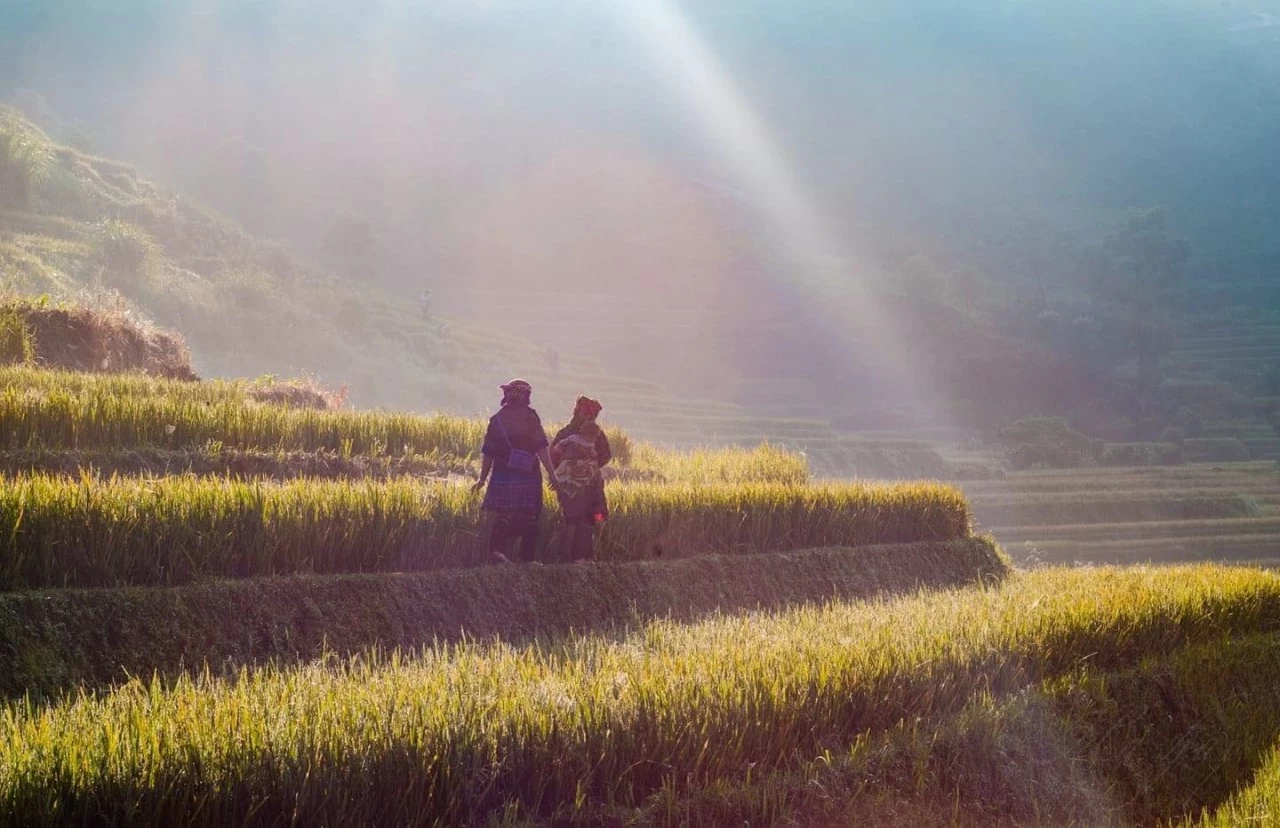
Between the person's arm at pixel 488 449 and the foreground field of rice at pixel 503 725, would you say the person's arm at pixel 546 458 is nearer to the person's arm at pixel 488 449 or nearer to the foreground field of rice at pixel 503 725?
the person's arm at pixel 488 449

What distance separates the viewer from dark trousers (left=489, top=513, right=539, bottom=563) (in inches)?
334

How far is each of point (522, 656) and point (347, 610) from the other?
2245 millimetres

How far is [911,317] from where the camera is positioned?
75.4 m

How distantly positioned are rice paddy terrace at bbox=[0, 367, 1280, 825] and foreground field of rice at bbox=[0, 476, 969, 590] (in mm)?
24

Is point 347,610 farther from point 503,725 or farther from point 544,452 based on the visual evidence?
point 503,725

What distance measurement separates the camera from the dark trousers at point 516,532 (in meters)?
8.48

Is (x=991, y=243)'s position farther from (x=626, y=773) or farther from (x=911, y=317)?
(x=626, y=773)

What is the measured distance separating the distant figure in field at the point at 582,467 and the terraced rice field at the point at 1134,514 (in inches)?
865

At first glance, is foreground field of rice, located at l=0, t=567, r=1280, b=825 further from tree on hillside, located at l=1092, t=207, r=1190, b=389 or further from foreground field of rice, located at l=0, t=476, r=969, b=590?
tree on hillside, located at l=1092, t=207, r=1190, b=389

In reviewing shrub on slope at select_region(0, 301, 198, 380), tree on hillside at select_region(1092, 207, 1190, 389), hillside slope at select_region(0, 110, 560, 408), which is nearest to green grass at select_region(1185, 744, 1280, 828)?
shrub on slope at select_region(0, 301, 198, 380)

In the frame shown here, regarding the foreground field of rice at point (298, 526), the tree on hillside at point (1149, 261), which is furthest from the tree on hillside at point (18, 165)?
the tree on hillside at point (1149, 261)

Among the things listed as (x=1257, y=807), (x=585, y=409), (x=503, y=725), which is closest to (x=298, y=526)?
(x=585, y=409)

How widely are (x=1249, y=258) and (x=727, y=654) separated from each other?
8981 cm

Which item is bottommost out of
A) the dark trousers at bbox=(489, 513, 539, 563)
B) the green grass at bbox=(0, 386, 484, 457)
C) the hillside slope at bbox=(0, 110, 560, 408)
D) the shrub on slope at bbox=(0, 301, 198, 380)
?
the dark trousers at bbox=(489, 513, 539, 563)
